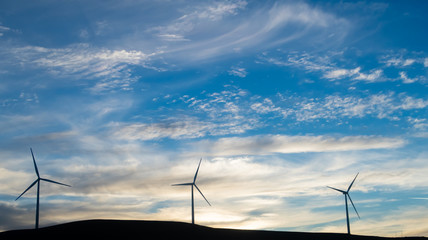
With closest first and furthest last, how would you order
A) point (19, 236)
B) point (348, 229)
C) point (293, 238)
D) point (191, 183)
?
point (19, 236) → point (293, 238) → point (191, 183) → point (348, 229)

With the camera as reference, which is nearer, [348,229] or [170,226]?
[170,226]

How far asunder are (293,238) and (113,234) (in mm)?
46603

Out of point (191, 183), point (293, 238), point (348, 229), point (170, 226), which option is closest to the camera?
point (170, 226)

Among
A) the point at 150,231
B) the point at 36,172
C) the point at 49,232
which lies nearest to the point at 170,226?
the point at 150,231

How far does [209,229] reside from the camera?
106 m

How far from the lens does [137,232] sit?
296 feet

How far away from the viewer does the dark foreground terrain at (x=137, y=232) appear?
81625 mm

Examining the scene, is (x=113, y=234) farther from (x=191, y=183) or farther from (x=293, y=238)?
(x=293, y=238)

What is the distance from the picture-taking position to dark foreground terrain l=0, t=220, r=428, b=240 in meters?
81.6

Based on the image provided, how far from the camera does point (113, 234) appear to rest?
85562mm

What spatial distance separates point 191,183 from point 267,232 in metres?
24.7

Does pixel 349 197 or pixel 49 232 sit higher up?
pixel 349 197

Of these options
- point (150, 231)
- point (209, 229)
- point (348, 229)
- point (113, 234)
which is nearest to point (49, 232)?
point (113, 234)

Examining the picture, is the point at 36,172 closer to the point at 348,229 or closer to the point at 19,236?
the point at 19,236
